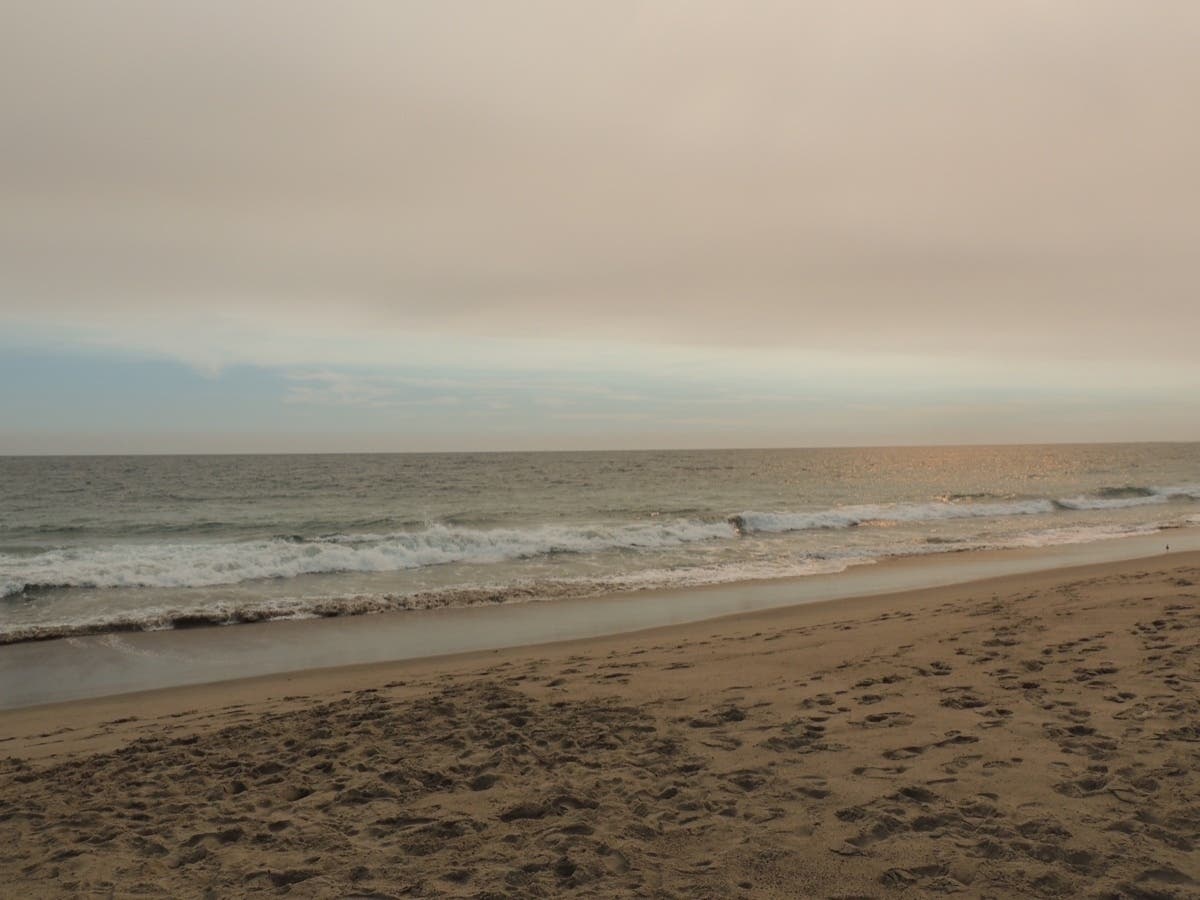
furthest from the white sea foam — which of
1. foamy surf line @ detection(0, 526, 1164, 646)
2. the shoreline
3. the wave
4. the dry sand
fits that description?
the dry sand

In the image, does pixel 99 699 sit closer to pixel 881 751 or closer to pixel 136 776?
pixel 136 776

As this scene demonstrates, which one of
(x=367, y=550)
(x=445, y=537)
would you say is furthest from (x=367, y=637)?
(x=445, y=537)

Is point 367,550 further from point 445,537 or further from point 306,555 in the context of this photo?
point 445,537

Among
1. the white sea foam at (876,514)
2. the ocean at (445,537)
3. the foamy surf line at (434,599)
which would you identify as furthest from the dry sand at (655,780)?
the white sea foam at (876,514)

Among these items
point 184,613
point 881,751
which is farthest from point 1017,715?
point 184,613

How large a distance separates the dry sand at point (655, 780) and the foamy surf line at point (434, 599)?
14.9ft

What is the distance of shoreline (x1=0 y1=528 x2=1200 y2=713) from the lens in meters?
9.88

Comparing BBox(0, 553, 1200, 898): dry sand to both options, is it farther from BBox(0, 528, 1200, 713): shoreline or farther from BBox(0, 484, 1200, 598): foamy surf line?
BBox(0, 484, 1200, 598): foamy surf line

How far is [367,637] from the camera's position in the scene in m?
11.8

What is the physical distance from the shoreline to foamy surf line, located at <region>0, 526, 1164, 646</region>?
30 cm

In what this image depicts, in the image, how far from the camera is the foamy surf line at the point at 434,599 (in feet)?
41.1

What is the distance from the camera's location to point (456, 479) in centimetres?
5869

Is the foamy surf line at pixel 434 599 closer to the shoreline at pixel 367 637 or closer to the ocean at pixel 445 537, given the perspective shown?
the ocean at pixel 445 537

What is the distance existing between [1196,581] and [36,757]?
1580 cm
